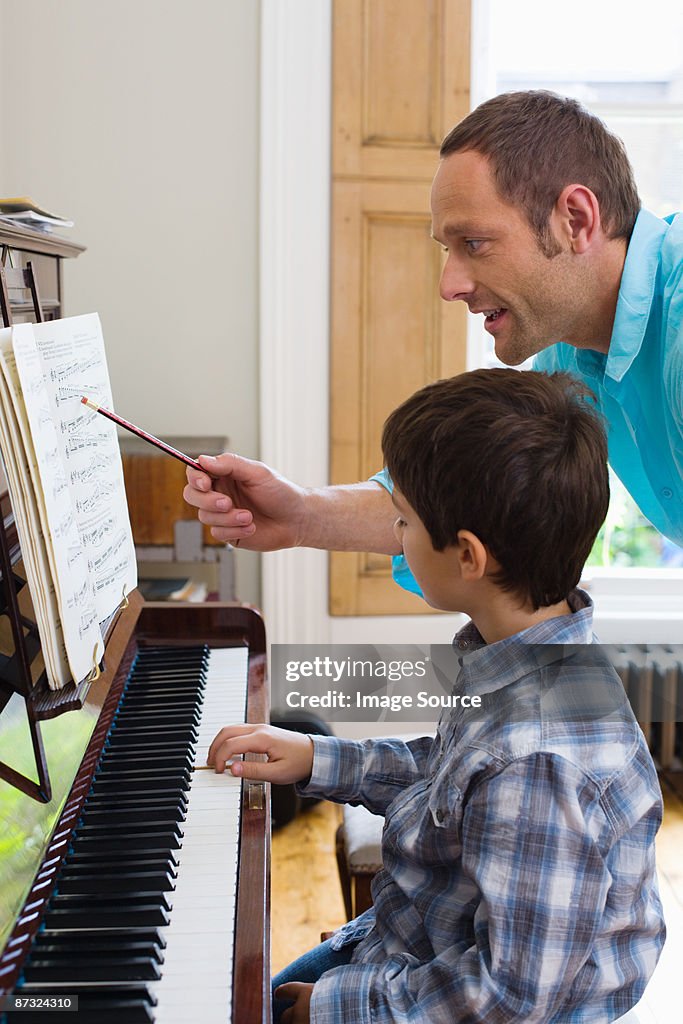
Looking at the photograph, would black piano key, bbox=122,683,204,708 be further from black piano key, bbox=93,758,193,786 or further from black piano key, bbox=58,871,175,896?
black piano key, bbox=58,871,175,896

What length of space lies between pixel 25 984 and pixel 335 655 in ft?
7.28

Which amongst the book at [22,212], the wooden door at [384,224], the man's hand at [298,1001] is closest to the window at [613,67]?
the wooden door at [384,224]

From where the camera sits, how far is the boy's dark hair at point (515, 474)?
1.06 metres

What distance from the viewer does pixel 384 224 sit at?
3.04 meters

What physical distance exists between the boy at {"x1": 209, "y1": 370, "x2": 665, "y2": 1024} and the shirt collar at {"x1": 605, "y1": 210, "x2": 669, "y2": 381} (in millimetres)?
395

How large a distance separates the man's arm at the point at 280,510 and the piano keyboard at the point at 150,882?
0.92 ft

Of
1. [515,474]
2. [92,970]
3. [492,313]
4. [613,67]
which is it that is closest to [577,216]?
[492,313]

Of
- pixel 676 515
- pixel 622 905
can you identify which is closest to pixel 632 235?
pixel 676 515

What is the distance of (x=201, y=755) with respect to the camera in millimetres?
1349

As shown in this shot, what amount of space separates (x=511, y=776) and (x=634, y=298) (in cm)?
82

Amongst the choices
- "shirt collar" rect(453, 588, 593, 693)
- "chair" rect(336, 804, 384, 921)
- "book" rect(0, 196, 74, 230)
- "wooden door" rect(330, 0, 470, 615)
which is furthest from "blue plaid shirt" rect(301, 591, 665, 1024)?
"wooden door" rect(330, 0, 470, 615)

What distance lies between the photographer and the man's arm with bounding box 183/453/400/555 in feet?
5.03

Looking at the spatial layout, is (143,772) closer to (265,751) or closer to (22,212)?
(265,751)

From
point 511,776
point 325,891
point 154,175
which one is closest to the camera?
point 511,776
